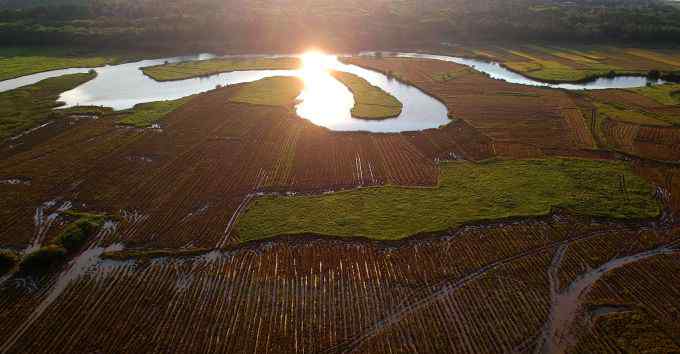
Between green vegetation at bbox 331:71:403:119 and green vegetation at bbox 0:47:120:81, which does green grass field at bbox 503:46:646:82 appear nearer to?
green vegetation at bbox 331:71:403:119

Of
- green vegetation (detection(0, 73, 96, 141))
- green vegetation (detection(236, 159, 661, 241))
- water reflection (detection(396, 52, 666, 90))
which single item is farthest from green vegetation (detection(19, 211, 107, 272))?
water reflection (detection(396, 52, 666, 90))

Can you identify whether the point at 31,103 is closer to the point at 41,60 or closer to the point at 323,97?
the point at 41,60

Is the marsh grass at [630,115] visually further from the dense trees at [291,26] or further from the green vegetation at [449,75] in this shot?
the dense trees at [291,26]

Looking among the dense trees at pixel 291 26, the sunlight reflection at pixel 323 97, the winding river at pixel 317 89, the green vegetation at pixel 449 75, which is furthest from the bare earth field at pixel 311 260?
the dense trees at pixel 291 26

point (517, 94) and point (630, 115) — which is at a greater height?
point (517, 94)

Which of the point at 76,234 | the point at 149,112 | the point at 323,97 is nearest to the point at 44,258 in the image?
the point at 76,234

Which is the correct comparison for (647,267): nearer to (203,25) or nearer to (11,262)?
(11,262)
